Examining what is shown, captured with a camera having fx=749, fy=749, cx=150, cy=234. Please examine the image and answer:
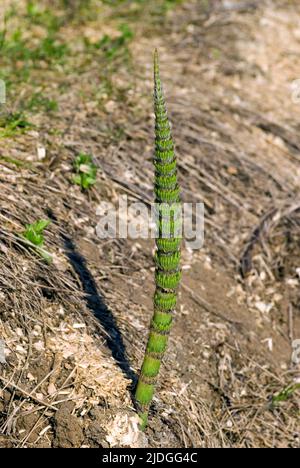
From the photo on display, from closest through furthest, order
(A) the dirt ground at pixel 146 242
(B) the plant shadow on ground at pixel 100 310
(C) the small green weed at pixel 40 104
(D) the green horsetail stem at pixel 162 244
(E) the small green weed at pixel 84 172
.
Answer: (D) the green horsetail stem at pixel 162 244 → (A) the dirt ground at pixel 146 242 → (B) the plant shadow on ground at pixel 100 310 → (E) the small green weed at pixel 84 172 → (C) the small green weed at pixel 40 104

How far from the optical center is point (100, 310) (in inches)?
133

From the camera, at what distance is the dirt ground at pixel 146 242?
3.01 meters

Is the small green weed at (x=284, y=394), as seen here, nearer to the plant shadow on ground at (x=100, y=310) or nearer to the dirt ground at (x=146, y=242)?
the dirt ground at (x=146, y=242)

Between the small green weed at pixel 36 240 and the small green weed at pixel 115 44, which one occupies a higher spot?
the small green weed at pixel 115 44

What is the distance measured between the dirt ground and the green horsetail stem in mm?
221

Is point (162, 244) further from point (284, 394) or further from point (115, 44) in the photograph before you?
point (115, 44)

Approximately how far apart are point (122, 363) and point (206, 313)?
788mm

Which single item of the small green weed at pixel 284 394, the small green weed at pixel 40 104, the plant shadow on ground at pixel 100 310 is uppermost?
the small green weed at pixel 40 104

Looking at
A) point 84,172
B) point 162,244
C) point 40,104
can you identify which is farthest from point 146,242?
point 162,244

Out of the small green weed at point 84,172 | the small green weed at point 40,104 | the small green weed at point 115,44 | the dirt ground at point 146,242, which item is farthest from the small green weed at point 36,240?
the small green weed at point 115,44

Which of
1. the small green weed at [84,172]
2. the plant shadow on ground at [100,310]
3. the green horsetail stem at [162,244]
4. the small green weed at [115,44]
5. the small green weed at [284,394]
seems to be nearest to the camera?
the green horsetail stem at [162,244]

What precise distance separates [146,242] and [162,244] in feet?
4.79
